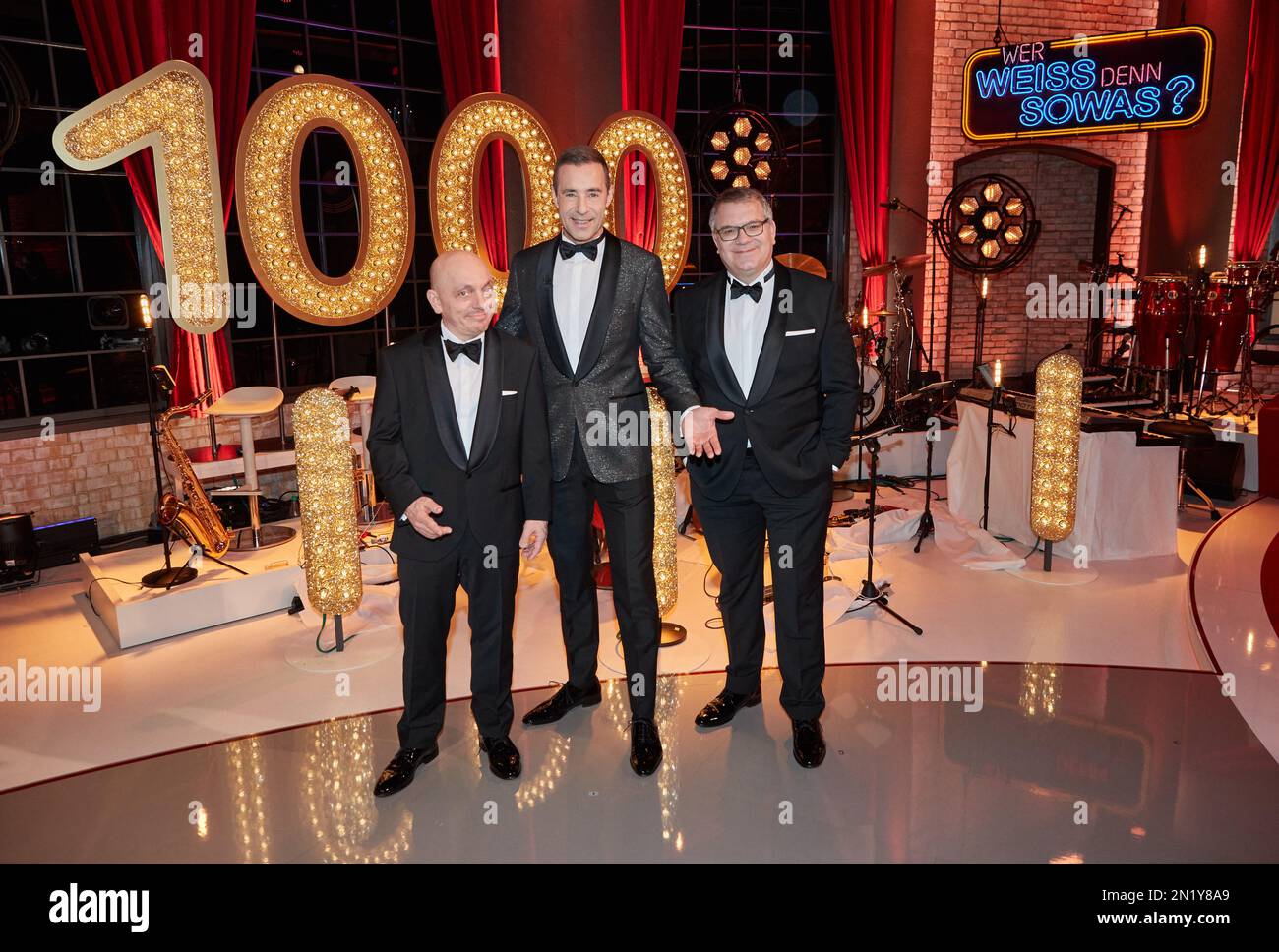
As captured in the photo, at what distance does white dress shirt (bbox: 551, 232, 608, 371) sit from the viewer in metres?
3.34

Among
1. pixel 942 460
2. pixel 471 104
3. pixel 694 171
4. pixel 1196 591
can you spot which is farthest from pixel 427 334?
pixel 694 171

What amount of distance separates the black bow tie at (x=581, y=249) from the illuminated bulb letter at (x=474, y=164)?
894 mm

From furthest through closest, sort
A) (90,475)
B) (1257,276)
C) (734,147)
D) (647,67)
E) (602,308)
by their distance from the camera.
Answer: (1257,276), (734,147), (647,67), (90,475), (602,308)

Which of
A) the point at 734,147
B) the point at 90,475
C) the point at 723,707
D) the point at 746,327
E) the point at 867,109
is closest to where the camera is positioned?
the point at 746,327

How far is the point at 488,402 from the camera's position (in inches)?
126

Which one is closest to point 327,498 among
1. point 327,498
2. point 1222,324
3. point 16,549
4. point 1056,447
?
point 327,498

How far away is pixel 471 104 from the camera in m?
4.31

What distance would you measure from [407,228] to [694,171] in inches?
217

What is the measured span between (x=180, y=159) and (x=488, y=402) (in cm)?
201

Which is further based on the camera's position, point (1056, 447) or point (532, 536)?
point (1056, 447)

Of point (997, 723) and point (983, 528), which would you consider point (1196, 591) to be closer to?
point (983, 528)

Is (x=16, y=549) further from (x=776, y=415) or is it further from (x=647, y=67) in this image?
(x=647, y=67)

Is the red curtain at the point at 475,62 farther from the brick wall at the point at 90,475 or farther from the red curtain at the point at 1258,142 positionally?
the red curtain at the point at 1258,142

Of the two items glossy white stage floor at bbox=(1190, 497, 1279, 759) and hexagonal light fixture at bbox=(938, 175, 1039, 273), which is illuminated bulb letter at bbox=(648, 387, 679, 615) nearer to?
glossy white stage floor at bbox=(1190, 497, 1279, 759)
